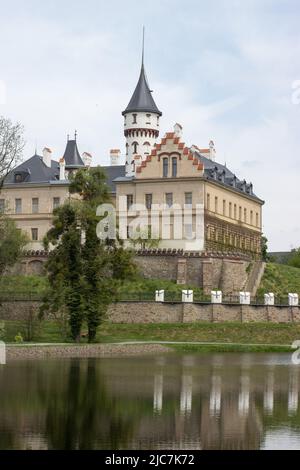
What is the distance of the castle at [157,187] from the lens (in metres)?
71.9

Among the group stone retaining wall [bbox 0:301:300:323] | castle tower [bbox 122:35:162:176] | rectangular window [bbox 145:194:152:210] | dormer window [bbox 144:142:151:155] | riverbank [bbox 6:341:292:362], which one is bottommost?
riverbank [bbox 6:341:292:362]

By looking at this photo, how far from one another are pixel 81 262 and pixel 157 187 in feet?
80.6

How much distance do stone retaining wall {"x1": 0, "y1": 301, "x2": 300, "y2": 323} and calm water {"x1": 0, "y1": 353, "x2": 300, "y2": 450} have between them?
20.7 meters

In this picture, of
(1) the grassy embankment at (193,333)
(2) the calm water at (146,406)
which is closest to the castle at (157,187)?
(1) the grassy embankment at (193,333)

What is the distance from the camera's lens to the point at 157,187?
73.1 meters

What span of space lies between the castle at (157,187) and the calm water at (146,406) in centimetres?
3315

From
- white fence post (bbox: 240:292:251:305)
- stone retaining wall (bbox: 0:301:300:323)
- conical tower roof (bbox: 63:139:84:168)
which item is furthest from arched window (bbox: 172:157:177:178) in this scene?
stone retaining wall (bbox: 0:301:300:323)

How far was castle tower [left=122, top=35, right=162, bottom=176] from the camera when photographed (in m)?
84.2

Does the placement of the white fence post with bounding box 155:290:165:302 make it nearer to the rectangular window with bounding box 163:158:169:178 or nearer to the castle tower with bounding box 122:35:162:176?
the rectangular window with bounding box 163:158:169:178

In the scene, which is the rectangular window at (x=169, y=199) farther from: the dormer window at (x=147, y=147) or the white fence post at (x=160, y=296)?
the white fence post at (x=160, y=296)

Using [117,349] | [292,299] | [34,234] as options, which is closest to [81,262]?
[117,349]

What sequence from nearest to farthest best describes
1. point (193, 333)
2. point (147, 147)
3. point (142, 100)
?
point (193, 333) < point (142, 100) < point (147, 147)

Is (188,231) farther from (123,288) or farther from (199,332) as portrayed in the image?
(199,332)

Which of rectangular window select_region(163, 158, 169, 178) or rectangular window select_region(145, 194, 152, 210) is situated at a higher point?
rectangular window select_region(163, 158, 169, 178)
